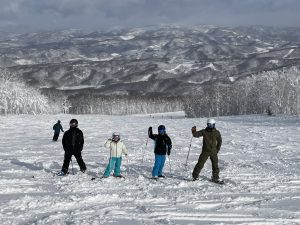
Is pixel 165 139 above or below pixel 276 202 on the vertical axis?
above

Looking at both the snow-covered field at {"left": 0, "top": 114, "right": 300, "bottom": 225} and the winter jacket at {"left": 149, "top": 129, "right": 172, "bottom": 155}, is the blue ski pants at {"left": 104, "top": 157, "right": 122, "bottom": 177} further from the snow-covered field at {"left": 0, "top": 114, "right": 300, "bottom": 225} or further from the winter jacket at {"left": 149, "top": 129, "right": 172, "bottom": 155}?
the winter jacket at {"left": 149, "top": 129, "right": 172, "bottom": 155}

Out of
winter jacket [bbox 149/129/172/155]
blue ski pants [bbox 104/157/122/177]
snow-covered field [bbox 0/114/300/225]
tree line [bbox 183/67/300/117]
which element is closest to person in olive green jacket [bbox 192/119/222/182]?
snow-covered field [bbox 0/114/300/225]

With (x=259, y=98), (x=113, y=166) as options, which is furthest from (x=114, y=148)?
(x=259, y=98)

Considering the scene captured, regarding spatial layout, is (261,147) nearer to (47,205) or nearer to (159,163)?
(159,163)

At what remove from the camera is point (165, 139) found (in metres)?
13.7

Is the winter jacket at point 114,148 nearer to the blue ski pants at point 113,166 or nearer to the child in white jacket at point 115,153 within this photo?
the child in white jacket at point 115,153

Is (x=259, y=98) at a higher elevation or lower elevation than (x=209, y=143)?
higher

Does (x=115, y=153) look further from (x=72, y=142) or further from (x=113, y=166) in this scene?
(x=72, y=142)

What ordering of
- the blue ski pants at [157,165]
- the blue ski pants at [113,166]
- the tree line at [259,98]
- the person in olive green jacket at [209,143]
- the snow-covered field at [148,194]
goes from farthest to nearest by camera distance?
the tree line at [259,98] < the blue ski pants at [157,165] < the blue ski pants at [113,166] < the person in olive green jacket at [209,143] < the snow-covered field at [148,194]

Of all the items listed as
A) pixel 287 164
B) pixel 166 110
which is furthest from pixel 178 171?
pixel 166 110

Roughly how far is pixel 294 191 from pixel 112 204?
467 cm

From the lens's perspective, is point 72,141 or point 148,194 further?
point 72,141

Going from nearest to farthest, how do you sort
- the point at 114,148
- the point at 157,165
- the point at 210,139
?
the point at 210,139
the point at 157,165
the point at 114,148

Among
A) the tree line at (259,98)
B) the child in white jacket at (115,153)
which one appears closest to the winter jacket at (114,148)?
the child in white jacket at (115,153)
